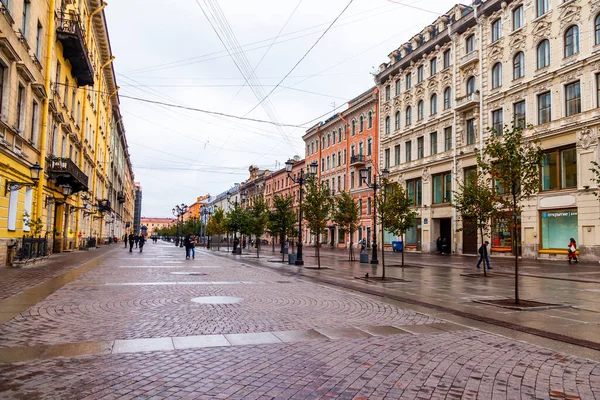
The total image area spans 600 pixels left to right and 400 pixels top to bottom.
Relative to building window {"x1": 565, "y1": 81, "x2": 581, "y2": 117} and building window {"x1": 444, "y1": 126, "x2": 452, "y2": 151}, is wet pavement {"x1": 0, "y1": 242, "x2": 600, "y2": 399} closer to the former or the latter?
building window {"x1": 565, "y1": 81, "x2": 581, "y2": 117}

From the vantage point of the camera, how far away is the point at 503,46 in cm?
3288

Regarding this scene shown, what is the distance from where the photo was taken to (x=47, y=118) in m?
21.8

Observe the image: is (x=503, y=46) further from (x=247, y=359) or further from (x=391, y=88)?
(x=247, y=359)

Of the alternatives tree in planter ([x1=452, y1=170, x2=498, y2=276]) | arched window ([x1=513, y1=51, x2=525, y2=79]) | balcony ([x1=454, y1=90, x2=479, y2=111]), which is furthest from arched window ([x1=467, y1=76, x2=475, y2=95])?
tree in planter ([x1=452, y1=170, x2=498, y2=276])

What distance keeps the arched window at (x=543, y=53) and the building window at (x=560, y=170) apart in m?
5.95

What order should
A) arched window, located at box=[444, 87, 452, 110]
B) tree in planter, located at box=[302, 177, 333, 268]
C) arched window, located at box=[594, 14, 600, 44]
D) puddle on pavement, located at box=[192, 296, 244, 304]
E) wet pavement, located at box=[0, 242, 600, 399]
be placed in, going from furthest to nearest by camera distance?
arched window, located at box=[444, 87, 452, 110] < arched window, located at box=[594, 14, 600, 44] < tree in planter, located at box=[302, 177, 333, 268] < puddle on pavement, located at box=[192, 296, 244, 304] < wet pavement, located at box=[0, 242, 600, 399]

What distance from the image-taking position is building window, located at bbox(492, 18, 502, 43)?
110 feet

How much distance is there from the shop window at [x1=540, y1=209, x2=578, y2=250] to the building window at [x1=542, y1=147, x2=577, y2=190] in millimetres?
1662

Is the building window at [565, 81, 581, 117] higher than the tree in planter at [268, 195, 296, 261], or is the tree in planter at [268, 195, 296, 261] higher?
the building window at [565, 81, 581, 117]

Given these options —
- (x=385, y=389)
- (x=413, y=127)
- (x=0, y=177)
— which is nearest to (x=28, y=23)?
(x=0, y=177)

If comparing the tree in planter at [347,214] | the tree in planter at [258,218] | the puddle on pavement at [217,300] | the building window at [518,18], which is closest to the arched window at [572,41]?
the building window at [518,18]

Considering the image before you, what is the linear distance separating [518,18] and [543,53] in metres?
3.85

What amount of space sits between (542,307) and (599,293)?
3965 mm

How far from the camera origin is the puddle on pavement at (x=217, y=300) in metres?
9.72
